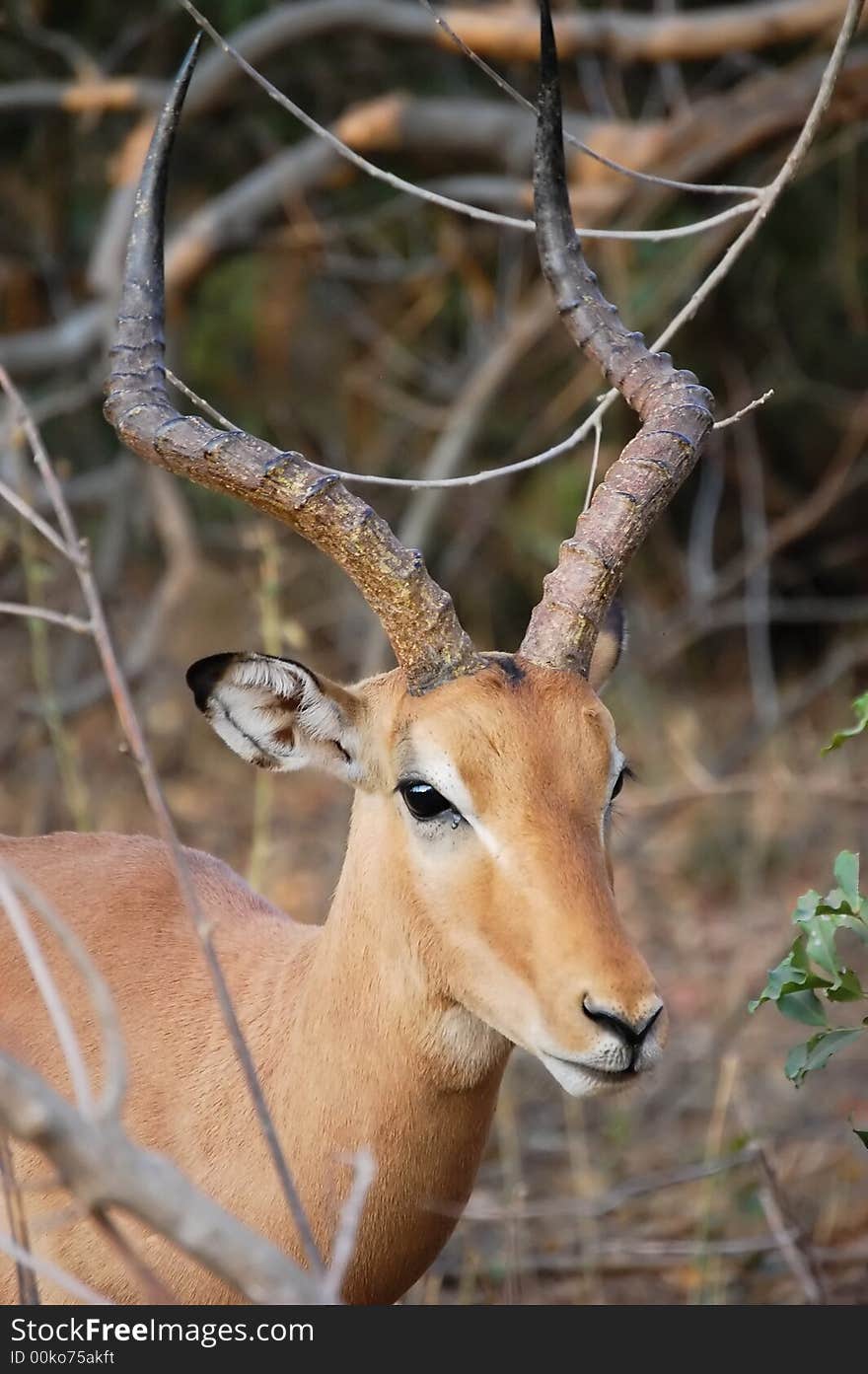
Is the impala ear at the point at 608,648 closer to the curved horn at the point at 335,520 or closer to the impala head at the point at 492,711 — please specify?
the impala head at the point at 492,711

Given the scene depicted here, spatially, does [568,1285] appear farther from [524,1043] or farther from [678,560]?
[678,560]

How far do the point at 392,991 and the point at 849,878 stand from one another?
1.12 meters

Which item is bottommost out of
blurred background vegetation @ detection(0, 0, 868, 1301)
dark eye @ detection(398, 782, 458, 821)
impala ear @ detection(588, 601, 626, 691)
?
dark eye @ detection(398, 782, 458, 821)

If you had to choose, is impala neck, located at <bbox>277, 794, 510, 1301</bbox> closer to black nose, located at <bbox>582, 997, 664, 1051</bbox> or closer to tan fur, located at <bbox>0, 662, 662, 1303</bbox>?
tan fur, located at <bbox>0, 662, 662, 1303</bbox>

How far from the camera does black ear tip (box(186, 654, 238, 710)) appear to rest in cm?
404

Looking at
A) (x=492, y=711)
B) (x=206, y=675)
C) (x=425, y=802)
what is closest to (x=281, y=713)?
(x=206, y=675)

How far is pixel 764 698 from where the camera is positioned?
1002cm

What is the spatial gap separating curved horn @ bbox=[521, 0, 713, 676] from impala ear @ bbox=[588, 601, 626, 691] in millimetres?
436

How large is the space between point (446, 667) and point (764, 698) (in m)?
6.40

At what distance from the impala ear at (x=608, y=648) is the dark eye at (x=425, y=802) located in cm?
89

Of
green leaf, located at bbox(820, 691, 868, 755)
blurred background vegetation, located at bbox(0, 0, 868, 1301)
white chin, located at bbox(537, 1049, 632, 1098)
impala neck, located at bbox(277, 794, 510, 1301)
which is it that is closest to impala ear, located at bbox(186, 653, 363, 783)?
impala neck, located at bbox(277, 794, 510, 1301)

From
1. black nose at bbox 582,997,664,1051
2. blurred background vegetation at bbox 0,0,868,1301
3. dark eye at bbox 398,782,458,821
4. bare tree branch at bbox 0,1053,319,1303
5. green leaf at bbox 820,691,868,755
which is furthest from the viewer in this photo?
blurred background vegetation at bbox 0,0,868,1301

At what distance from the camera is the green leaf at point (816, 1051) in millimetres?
3873

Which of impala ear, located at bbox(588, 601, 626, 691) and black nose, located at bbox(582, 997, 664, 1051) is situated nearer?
black nose, located at bbox(582, 997, 664, 1051)
